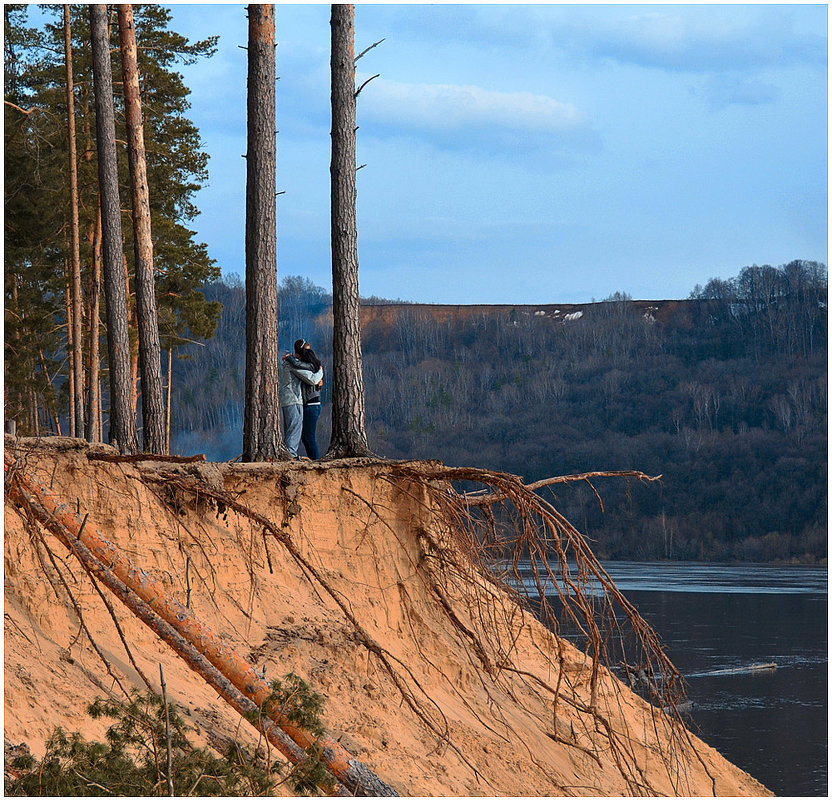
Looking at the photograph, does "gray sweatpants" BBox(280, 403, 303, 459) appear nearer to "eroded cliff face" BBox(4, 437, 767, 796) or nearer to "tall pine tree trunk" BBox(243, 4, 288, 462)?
"tall pine tree trunk" BBox(243, 4, 288, 462)

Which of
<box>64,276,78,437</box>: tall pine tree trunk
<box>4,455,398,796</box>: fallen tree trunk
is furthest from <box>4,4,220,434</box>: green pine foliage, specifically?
<box>4,455,398,796</box>: fallen tree trunk

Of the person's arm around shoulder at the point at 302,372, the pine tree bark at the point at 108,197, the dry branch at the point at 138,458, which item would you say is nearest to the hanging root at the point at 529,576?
the dry branch at the point at 138,458

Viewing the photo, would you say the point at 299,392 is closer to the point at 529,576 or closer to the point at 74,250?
the point at 529,576

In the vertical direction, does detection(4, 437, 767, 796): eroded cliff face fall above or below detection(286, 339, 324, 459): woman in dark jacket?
below

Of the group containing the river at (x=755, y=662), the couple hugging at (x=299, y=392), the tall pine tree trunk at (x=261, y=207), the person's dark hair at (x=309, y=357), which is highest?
the tall pine tree trunk at (x=261, y=207)

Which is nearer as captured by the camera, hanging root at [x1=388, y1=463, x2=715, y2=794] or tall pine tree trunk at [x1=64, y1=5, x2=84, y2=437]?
hanging root at [x1=388, y1=463, x2=715, y2=794]

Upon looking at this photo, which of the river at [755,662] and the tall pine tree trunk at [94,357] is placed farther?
the tall pine tree trunk at [94,357]

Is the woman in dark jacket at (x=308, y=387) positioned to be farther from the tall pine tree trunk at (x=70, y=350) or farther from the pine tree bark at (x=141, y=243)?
the tall pine tree trunk at (x=70, y=350)
